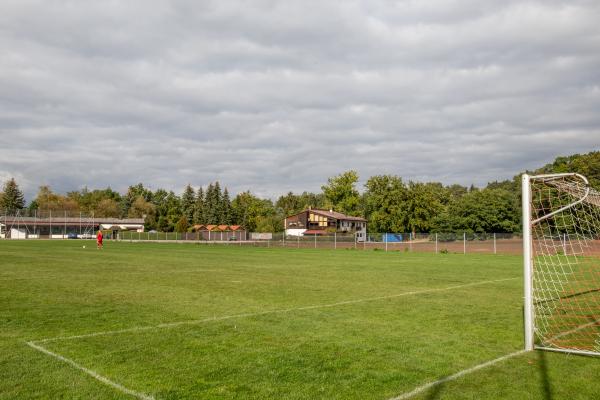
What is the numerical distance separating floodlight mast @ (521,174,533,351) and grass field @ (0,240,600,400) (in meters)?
0.34

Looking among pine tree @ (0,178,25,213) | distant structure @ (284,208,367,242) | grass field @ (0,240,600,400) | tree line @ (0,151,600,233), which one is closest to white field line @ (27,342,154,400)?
grass field @ (0,240,600,400)

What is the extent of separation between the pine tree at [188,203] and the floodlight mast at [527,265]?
114 meters

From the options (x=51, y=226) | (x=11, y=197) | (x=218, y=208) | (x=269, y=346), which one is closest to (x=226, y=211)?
(x=218, y=208)

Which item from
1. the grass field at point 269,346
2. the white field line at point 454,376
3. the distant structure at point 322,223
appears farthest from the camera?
the distant structure at point 322,223

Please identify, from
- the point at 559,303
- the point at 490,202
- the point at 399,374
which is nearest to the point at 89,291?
the point at 399,374

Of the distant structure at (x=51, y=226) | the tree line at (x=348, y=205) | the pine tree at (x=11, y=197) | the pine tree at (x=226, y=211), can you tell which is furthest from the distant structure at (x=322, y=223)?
the pine tree at (x=11, y=197)

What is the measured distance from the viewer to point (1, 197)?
430 feet

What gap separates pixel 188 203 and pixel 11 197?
52.6 m

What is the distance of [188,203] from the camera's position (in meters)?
120

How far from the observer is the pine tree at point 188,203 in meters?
119

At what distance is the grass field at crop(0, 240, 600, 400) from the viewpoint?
570cm

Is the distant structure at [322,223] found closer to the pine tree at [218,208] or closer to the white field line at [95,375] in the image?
the pine tree at [218,208]

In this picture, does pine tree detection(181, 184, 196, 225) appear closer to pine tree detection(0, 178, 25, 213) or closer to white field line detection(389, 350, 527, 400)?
pine tree detection(0, 178, 25, 213)

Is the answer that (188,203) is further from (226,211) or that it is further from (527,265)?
(527,265)
